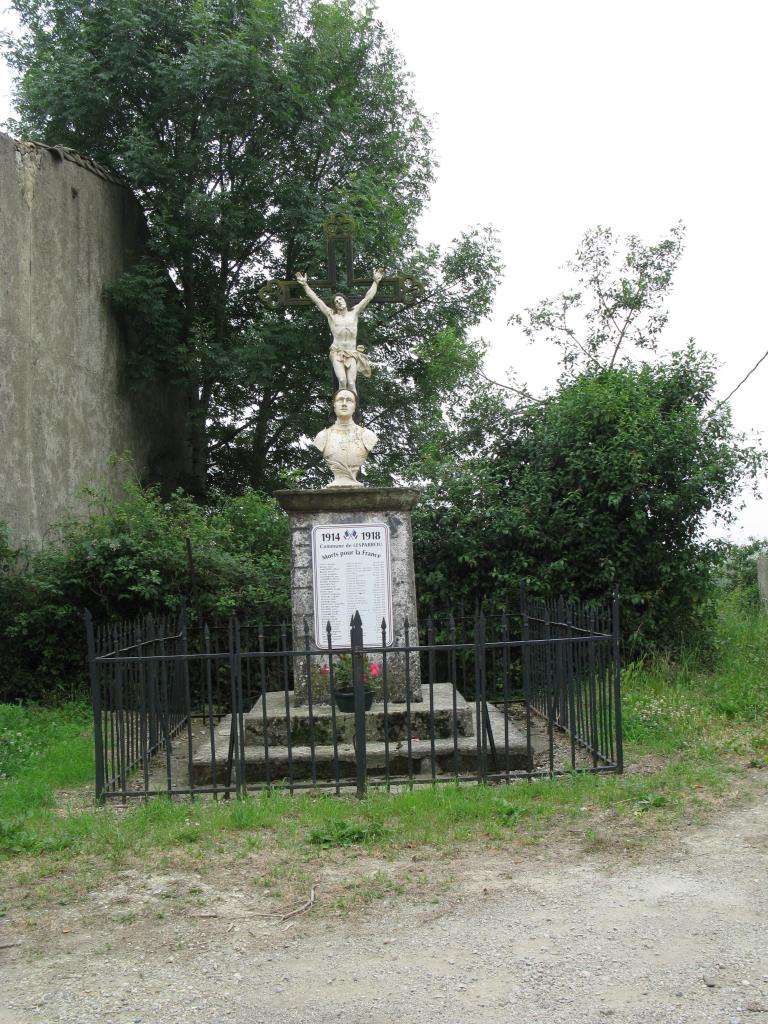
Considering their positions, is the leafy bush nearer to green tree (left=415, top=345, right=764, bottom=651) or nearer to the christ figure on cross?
green tree (left=415, top=345, right=764, bottom=651)

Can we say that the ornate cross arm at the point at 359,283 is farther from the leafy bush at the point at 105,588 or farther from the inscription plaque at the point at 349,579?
the leafy bush at the point at 105,588

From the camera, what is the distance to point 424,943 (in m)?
3.70

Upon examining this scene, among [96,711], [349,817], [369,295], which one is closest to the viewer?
[349,817]

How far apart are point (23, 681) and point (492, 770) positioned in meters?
5.73

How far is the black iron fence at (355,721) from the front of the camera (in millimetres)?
5824

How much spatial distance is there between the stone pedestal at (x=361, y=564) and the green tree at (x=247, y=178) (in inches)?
218

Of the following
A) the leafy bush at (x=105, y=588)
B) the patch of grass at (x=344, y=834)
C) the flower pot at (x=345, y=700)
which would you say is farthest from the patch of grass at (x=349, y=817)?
the leafy bush at (x=105, y=588)

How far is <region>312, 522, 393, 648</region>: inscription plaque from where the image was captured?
24.1ft

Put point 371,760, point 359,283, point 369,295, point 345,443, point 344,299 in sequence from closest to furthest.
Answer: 1. point 371,760
2. point 345,443
3. point 344,299
4. point 369,295
5. point 359,283

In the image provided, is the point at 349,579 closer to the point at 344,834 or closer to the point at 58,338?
the point at 344,834

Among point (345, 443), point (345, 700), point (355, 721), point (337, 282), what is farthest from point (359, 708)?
point (337, 282)

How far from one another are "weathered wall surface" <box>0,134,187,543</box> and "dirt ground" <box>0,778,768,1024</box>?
7.56m

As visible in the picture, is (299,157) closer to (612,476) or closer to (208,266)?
(208,266)

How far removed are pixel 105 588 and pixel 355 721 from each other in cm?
475
